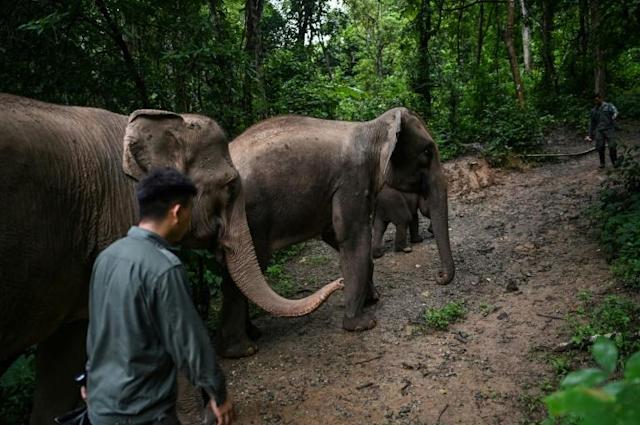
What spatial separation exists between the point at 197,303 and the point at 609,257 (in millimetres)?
4887

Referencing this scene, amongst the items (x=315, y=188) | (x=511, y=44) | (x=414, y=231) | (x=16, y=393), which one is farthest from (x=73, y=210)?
(x=511, y=44)

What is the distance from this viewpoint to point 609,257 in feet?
20.6

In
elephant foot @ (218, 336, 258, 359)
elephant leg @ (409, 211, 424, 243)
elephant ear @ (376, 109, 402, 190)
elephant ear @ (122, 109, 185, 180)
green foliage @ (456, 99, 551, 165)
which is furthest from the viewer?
green foliage @ (456, 99, 551, 165)

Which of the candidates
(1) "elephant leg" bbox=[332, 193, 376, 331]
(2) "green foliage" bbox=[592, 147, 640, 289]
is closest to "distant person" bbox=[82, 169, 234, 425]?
(1) "elephant leg" bbox=[332, 193, 376, 331]

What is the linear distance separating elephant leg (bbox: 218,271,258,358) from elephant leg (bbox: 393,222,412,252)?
12.7ft

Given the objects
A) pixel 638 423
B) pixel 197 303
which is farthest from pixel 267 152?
pixel 638 423

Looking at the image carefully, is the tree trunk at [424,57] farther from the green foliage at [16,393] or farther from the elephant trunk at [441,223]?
the green foliage at [16,393]

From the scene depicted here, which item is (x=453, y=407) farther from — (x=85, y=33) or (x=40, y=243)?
(x=85, y=33)

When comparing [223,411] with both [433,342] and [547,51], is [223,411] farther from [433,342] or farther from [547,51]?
[547,51]

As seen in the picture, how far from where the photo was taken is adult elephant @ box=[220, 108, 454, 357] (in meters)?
5.43

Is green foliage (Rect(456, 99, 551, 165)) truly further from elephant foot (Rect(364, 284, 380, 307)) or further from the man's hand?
the man's hand

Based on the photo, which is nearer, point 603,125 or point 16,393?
point 16,393

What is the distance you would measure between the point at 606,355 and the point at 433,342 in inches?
178

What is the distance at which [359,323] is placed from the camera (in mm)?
5793
